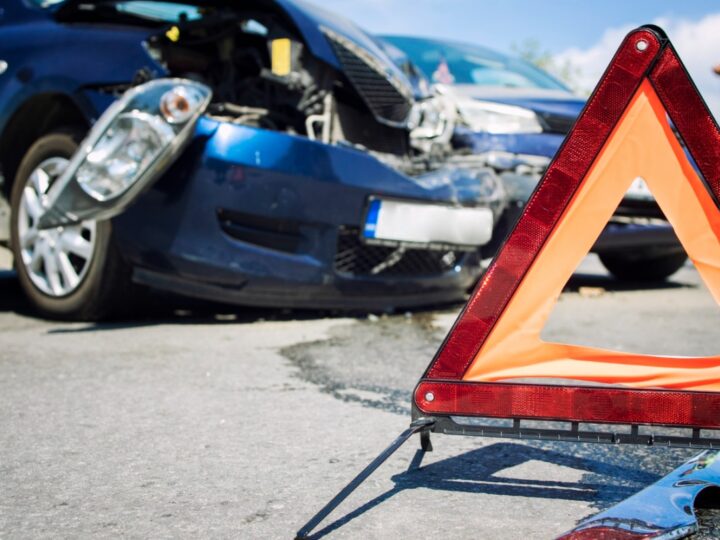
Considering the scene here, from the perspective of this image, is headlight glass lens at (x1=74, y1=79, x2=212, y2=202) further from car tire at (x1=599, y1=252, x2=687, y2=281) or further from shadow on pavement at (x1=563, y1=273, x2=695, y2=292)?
car tire at (x1=599, y1=252, x2=687, y2=281)

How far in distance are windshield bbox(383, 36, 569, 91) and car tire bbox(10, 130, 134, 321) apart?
3.04 metres

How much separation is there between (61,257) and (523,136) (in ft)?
9.23

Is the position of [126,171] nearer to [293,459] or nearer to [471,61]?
[293,459]

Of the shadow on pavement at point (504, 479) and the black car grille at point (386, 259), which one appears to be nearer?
the shadow on pavement at point (504, 479)

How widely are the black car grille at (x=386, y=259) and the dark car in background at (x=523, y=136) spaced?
52cm

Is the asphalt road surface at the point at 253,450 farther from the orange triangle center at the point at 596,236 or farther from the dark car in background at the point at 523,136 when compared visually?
the dark car in background at the point at 523,136

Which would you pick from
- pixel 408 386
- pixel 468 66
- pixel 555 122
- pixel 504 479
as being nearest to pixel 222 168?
pixel 408 386

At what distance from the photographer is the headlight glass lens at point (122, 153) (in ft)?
12.7

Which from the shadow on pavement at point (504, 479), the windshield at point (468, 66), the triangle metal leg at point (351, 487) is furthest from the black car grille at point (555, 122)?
the triangle metal leg at point (351, 487)

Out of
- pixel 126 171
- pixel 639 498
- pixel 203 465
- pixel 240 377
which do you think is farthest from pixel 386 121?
pixel 639 498

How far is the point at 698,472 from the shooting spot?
209 centimetres

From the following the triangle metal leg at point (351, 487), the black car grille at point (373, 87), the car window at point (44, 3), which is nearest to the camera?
the triangle metal leg at point (351, 487)

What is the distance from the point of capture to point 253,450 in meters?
2.50

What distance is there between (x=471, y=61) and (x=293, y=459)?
5.18 m
